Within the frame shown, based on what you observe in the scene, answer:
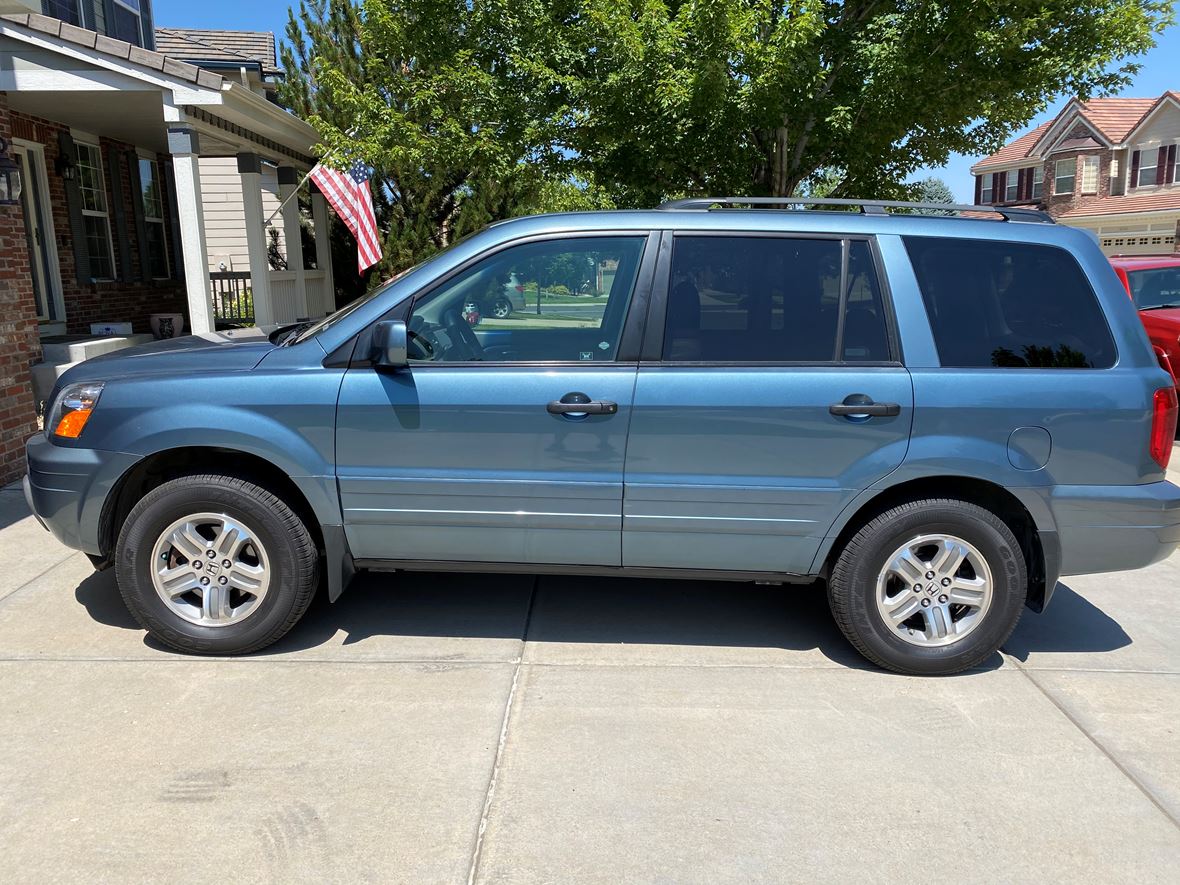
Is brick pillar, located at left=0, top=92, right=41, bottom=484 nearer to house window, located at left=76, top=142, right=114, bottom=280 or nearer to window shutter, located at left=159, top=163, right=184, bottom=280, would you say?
house window, located at left=76, top=142, right=114, bottom=280

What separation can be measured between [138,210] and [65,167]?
1.94 metres

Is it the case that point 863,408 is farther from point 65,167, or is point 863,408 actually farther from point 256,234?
point 65,167

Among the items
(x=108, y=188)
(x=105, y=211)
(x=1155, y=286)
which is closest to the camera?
(x=1155, y=286)

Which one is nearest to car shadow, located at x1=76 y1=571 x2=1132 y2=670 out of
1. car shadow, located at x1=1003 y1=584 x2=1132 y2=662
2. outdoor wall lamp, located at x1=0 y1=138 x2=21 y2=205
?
car shadow, located at x1=1003 y1=584 x2=1132 y2=662

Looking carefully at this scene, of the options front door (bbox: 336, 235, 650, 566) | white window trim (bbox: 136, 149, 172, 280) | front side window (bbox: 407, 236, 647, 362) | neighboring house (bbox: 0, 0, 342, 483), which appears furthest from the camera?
white window trim (bbox: 136, 149, 172, 280)

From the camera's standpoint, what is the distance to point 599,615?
15.2ft

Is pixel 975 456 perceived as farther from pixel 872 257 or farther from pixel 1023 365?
pixel 872 257

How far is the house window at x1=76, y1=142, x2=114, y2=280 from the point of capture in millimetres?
12008

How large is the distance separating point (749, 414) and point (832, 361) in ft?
1.42

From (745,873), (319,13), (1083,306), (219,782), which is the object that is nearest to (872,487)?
(1083,306)

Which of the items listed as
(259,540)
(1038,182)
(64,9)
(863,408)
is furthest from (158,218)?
(1038,182)

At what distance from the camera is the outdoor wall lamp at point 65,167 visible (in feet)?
36.8

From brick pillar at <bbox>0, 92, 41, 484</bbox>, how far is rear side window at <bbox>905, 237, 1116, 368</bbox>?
6537mm

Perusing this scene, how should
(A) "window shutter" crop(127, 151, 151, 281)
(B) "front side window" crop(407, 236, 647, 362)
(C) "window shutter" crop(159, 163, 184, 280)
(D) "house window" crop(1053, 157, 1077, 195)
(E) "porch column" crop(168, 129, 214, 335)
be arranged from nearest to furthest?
(B) "front side window" crop(407, 236, 647, 362) < (E) "porch column" crop(168, 129, 214, 335) < (A) "window shutter" crop(127, 151, 151, 281) < (C) "window shutter" crop(159, 163, 184, 280) < (D) "house window" crop(1053, 157, 1077, 195)
